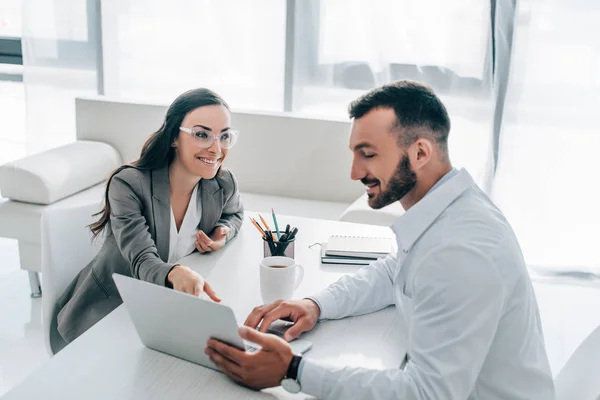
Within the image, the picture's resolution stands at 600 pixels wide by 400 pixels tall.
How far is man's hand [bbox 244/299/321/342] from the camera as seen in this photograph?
144cm

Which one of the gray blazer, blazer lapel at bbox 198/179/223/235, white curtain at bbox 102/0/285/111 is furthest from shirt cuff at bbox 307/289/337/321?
white curtain at bbox 102/0/285/111

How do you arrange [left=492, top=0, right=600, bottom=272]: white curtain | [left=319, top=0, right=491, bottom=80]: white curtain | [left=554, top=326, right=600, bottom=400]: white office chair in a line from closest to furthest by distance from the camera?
[left=554, top=326, right=600, bottom=400]: white office chair
[left=492, top=0, right=600, bottom=272]: white curtain
[left=319, top=0, right=491, bottom=80]: white curtain

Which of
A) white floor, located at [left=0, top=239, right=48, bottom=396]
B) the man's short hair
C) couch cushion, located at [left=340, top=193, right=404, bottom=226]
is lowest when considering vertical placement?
white floor, located at [left=0, top=239, right=48, bottom=396]

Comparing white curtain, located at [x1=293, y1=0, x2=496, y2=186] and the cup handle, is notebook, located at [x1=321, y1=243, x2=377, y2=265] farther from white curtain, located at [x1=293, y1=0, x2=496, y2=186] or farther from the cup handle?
white curtain, located at [x1=293, y1=0, x2=496, y2=186]

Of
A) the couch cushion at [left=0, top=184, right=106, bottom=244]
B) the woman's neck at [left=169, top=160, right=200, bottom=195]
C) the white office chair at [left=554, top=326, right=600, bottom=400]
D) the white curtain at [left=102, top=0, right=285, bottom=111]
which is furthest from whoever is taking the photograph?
the white curtain at [left=102, top=0, right=285, bottom=111]

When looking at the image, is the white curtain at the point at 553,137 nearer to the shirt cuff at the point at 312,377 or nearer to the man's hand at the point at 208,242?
the man's hand at the point at 208,242

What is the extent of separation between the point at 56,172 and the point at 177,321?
2.34m

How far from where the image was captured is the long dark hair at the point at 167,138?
194 centimetres

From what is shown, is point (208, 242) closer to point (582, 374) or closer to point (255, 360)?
point (255, 360)

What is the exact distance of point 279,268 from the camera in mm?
1562

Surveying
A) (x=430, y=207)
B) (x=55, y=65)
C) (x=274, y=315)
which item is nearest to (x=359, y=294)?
(x=274, y=315)

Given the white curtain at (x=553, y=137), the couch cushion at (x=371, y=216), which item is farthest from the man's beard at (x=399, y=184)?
the white curtain at (x=553, y=137)

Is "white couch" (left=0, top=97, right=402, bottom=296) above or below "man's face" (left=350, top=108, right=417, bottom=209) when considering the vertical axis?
below

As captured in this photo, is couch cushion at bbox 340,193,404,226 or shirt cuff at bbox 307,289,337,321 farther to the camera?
couch cushion at bbox 340,193,404,226
